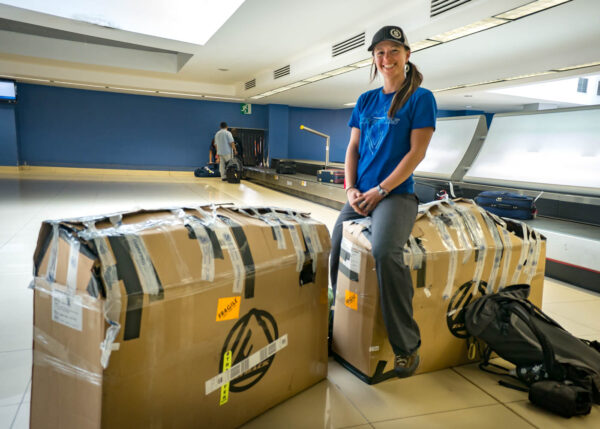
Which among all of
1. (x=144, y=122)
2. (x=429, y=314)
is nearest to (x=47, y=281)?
(x=429, y=314)

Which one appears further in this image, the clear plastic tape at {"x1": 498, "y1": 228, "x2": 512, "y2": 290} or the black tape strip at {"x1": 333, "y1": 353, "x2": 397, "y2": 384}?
the clear plastic tape at {"x1": 498, "y1": 228, "x2": 512, "y2": 290}

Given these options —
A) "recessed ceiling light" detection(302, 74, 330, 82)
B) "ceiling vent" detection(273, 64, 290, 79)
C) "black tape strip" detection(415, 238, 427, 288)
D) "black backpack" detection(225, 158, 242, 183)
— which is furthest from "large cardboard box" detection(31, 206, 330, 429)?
"black backpack" detection(225, 158, 242, 183)

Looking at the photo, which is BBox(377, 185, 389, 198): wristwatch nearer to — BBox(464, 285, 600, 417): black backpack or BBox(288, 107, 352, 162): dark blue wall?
BBox(464, 285, 600, 417): black backpack

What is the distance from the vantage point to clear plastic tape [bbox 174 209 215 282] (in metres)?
1.20

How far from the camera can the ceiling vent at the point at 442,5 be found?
14.2 ft

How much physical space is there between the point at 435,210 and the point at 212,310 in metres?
1.23

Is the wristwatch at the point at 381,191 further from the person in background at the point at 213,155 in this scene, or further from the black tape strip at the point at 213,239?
the person in background at the point at 213,155

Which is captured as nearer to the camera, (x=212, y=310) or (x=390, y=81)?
(x=212, y=310)

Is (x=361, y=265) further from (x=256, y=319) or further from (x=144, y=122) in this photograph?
(x=144, y=122)

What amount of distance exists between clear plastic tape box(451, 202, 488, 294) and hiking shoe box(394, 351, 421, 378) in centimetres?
45

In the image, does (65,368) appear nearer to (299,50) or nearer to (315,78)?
(299,50)

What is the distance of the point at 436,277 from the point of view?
176 centimetres

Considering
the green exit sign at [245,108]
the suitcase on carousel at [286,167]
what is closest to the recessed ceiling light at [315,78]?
the suitcase on carousel at [286,167]

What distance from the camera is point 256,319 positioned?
1.37 metres
